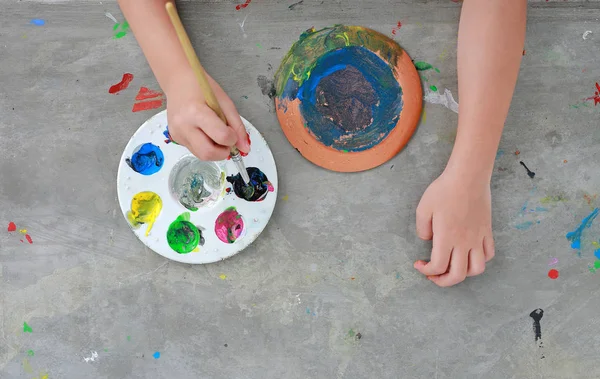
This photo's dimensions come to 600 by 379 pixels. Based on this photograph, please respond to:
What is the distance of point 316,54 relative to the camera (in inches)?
45.0

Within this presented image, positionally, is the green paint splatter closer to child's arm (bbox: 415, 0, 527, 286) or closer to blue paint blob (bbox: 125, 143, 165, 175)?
child's arm (bbox: 415, 0, 527, 286)

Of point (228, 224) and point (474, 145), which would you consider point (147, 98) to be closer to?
point (228, 224)

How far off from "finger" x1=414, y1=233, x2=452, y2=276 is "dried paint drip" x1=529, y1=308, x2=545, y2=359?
0.79 ft

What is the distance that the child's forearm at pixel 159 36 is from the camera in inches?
39.1

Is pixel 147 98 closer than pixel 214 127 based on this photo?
No

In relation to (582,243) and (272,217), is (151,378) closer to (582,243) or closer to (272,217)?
(272,217)

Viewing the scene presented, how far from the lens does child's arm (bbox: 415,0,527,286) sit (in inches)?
39.2

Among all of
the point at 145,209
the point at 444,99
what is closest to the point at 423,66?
the point at 444,99

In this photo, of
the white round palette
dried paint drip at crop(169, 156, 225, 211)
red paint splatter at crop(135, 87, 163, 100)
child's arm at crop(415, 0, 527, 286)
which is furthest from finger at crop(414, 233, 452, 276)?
red paint splatter at crop(135, 87, 163, 100)

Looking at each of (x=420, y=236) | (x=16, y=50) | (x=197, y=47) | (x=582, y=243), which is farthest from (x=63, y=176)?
(x=582, y=243)

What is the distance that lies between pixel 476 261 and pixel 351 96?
451mm

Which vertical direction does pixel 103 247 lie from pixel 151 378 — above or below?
above

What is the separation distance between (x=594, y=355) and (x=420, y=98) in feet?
2.31

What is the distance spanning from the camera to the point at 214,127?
0.88 metres
